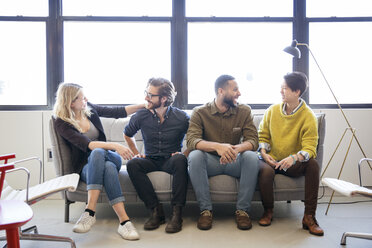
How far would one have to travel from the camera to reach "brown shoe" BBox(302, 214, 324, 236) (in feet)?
7.71

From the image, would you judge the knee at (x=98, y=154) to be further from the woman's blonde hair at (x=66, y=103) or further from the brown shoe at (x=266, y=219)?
A: the brown shoe at (x=266, y=219)

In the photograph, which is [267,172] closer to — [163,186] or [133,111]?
[163,186]

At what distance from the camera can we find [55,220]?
2.76 meters

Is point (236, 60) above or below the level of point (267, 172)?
above

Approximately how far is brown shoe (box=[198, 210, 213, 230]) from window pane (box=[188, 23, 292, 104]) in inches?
67.6

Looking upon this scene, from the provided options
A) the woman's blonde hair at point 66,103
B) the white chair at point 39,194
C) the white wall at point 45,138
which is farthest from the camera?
the white wall at point 45,138

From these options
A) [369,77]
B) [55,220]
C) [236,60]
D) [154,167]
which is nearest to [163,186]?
[154,167]

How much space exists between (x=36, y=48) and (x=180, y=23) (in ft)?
5.47

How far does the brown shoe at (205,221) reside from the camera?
2.47 metres

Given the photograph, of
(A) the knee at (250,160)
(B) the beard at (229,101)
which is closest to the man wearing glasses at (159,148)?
(B) the beard at (229,101)

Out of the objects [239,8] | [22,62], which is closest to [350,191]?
[239,8]

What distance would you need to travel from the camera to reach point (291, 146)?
270 cm

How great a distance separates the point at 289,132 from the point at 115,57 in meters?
2.17

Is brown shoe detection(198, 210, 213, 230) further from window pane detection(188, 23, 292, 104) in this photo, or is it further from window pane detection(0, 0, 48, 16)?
window pane detection(0, 0, 48, 16)
